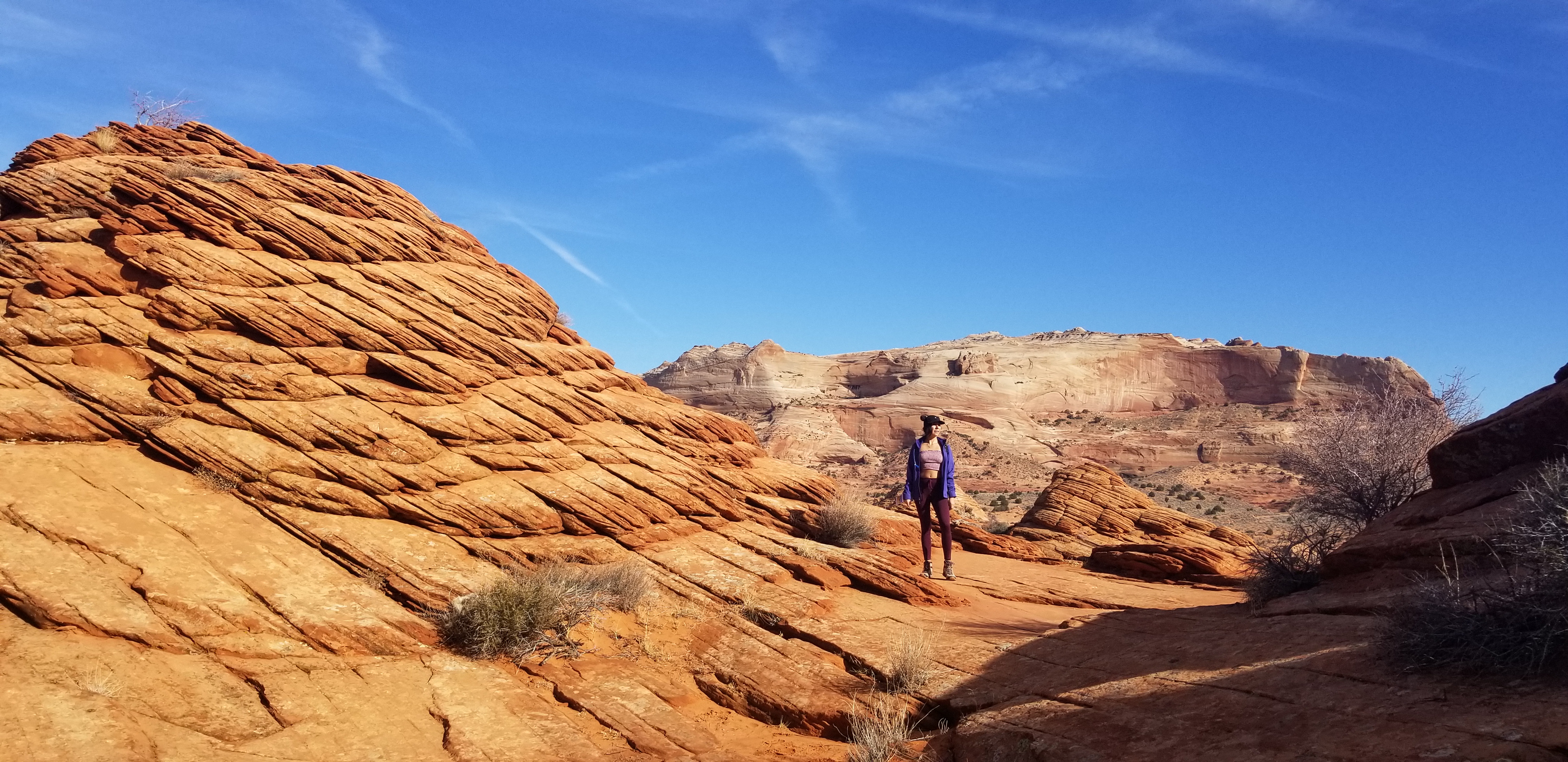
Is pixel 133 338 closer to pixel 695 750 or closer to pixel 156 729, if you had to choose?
pixel 156 729

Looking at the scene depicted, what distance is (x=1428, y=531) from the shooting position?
786 cm

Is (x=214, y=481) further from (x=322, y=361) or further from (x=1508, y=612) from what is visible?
(x=1508, y=612)

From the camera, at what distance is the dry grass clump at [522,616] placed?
8148 millimetres

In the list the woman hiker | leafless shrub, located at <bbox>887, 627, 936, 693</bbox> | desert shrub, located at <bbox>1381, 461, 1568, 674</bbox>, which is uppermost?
the woman hiker

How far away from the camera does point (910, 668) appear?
317 inches

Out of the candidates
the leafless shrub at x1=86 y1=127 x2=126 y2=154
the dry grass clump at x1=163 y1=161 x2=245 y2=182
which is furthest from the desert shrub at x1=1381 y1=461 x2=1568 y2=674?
the leafless shrub at x1=86 y1=127 x2=126 y2=154

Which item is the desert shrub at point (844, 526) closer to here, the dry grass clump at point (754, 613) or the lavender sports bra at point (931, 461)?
the lavender sports bra at point (931, 461)

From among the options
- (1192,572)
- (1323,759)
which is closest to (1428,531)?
(1323,759)

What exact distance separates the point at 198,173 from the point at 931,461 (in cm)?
1248

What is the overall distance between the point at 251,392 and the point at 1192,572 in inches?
628

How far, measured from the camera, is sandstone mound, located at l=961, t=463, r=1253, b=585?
16234mm

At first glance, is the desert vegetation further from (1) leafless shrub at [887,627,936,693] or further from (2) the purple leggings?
(1) leafless shrub at [887,627,936,693]

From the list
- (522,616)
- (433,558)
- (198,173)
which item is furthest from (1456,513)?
(198,173)

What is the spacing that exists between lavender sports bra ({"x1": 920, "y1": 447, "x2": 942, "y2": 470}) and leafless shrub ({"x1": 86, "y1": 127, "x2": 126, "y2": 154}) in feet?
Result: 48.3
